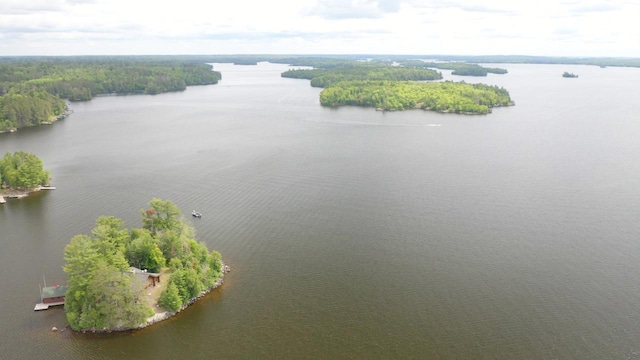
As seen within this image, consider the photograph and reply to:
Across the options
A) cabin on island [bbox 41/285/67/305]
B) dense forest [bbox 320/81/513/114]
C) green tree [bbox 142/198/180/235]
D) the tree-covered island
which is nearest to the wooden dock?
cabin on island [bbox 41/285/67/305]

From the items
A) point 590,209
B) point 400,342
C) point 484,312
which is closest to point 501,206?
point 590,209

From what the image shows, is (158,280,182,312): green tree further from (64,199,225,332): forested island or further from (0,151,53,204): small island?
(0,151,53,204): small island

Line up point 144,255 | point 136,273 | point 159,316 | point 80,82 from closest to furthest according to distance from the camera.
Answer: point 159,316 < point 136,273 < point 144,255 < point 80,82

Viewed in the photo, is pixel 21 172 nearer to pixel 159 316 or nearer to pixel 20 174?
pixel 20 174

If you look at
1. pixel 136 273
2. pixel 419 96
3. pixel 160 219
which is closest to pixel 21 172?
pixel 160 219

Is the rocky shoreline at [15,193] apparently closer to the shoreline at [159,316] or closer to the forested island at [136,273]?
the forested island at [136,273]

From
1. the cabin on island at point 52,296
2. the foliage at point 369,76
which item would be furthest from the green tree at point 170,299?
the foliage at point 369,76
